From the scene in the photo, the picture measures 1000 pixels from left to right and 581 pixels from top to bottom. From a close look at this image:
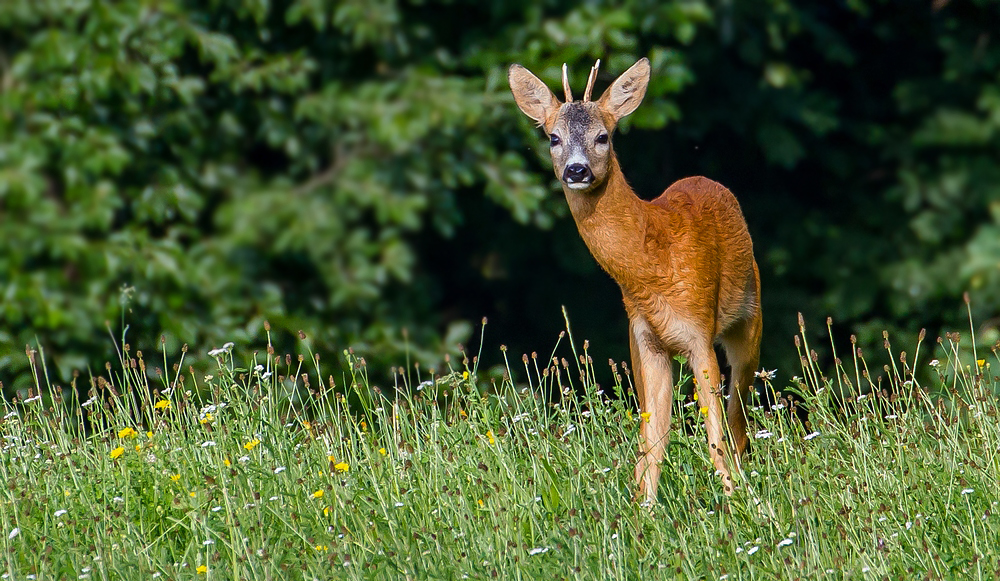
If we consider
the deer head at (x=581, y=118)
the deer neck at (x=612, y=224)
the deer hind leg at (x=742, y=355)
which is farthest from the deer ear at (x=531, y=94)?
the deer hind leg at (x=742, y=355)

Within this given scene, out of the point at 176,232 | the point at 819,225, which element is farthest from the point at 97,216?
the point at 819,225

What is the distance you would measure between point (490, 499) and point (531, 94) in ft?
5.14

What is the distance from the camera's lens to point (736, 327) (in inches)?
197

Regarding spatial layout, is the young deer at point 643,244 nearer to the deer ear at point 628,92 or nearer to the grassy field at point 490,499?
the deer ear at point 628,92

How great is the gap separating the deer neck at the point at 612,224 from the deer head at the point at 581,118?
0.05m

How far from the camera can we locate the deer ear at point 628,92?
14.9 feet

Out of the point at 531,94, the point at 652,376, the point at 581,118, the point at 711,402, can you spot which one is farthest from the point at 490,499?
the point at 531,94

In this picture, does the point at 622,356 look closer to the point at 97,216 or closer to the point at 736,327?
the point at 736,327

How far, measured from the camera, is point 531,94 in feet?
15.1

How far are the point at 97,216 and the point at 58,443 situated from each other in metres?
Answer: 1.80

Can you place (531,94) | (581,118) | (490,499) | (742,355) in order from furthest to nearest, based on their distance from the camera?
(742,355), (531,94), (581,118), (490,499)

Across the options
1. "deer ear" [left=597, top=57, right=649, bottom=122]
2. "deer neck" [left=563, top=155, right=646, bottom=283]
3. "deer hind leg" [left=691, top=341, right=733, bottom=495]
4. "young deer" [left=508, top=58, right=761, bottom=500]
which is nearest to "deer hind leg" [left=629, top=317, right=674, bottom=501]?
"young deer" [left=508, top=58, right=761, bottom=500]

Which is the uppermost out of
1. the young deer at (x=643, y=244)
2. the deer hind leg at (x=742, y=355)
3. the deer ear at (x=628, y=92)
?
the deer ear at (x=628, y=92)

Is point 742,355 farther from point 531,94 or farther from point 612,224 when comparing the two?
point 531,94
